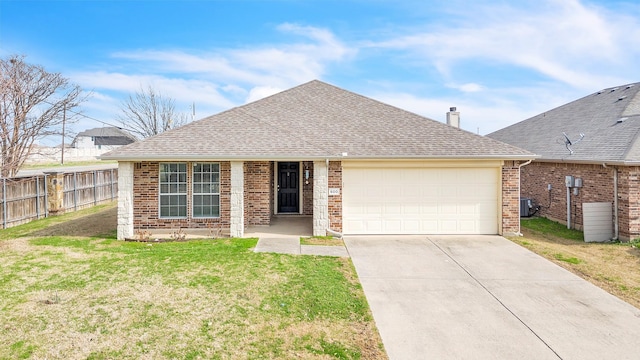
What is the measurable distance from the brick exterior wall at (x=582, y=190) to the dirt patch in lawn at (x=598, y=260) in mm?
970

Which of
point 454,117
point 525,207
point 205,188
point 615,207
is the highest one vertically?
point 454,117

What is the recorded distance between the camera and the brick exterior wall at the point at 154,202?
11.4 meters

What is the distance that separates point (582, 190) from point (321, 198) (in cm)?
906

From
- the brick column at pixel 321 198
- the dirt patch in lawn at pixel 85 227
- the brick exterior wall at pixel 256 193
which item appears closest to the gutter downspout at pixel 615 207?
the brick column at pixel 321 198

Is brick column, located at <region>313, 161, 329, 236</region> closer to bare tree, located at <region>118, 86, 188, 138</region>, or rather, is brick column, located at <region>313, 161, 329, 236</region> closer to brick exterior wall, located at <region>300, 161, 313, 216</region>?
brick exterior wall, located at <region>300, 161, 313, 216</region>

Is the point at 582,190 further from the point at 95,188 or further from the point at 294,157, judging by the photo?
the point at 95,188

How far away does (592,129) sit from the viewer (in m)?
14.3

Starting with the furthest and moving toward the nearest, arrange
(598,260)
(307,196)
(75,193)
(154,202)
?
1. (75,193)
2. (307,196)
3. (154,202)
4. (598,260)

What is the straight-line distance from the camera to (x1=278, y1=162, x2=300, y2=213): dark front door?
570 inches

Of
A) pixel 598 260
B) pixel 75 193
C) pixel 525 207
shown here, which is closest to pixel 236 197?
pixel 598 260

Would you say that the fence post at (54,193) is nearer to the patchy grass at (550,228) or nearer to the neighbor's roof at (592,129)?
the patchy grass at (550,228)

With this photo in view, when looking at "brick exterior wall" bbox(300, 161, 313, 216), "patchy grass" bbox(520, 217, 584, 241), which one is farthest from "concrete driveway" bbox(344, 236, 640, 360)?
"brick exterior wall" bbox(300, 161, 313, 216)

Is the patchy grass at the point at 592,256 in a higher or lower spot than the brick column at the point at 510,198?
lower

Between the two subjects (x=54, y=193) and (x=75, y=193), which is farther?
(x=75, y=193)
